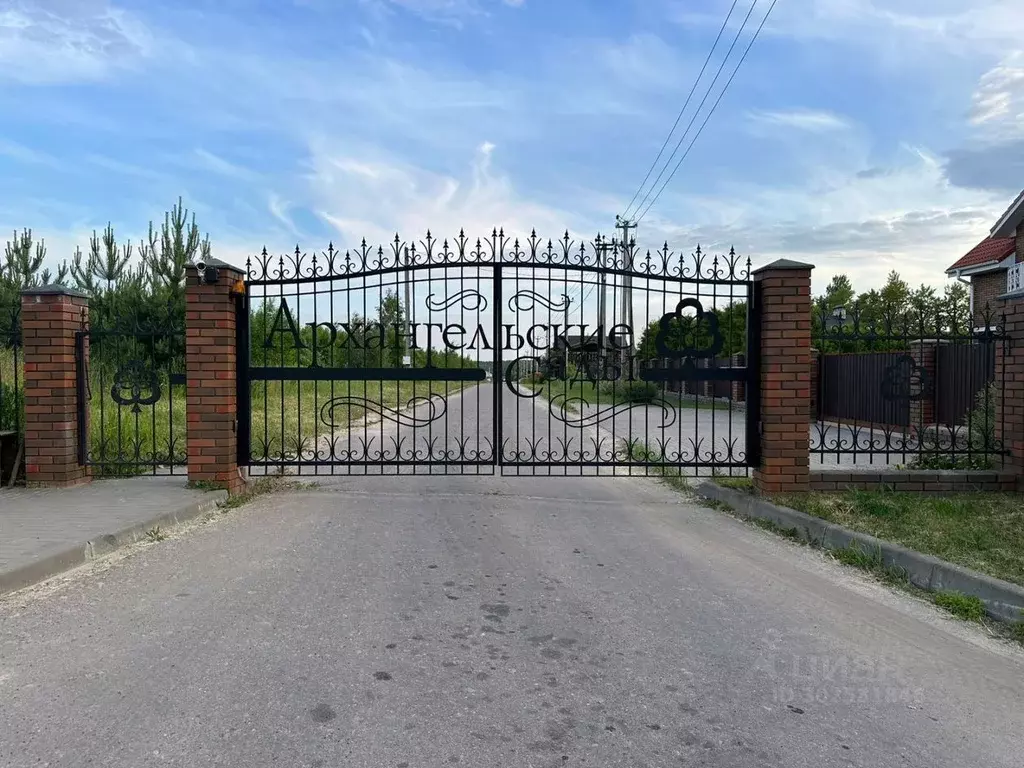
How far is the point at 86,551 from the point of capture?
5.47 metres

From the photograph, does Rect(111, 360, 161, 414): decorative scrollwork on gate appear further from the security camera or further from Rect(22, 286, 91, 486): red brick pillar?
the security camera

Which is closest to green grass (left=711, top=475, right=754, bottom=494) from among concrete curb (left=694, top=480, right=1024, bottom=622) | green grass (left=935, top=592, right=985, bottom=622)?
concrete curb (left=694, top=480, right=1024, bottom=622)

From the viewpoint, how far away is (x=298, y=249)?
7.82m

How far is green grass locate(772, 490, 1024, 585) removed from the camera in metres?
5.22

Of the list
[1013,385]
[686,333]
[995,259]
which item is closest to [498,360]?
[686,333]

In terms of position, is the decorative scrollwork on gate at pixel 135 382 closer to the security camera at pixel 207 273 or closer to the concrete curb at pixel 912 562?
the security camera at pixel 207 273

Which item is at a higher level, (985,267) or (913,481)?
(985,267)

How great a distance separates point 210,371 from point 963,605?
6.82 m

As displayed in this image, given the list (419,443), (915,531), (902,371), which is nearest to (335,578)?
(915,531)

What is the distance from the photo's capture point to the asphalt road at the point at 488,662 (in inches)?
115

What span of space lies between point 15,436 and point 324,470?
3.80 metres

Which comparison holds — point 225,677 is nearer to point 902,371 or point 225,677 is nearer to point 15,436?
point 15,436

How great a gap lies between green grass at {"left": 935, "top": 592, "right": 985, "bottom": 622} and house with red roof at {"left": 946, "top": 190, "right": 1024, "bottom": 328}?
64.5ft

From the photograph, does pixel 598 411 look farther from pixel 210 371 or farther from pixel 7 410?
pixel 7 410
